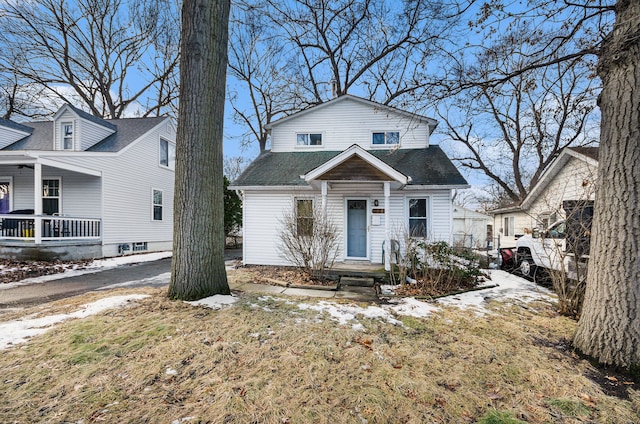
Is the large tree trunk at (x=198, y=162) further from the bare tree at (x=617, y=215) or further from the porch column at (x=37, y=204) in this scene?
the porch column at (x=37, y=204)

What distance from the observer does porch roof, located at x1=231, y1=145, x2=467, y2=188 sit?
9.67 metres

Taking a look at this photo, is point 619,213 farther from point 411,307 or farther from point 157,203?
point 157,203

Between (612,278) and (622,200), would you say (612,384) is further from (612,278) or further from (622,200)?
(622,200)

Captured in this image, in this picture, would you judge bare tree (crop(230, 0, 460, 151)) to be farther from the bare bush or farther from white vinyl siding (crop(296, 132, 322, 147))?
the bare bush

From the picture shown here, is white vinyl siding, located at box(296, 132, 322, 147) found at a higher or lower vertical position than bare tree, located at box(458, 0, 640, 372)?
higher

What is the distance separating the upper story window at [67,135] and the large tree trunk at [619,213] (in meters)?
17.6

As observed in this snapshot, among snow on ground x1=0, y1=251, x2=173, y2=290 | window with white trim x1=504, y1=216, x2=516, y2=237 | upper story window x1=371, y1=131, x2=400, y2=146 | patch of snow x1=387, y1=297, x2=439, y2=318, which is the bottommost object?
snow on ground x1=0, y1=251, x2=173, y2=290

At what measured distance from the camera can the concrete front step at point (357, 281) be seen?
295 inches

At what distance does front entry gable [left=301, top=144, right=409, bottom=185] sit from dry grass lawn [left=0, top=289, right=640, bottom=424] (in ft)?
16.3

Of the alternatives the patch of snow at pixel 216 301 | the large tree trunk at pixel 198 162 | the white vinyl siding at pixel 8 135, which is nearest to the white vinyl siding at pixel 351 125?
the large tree trunk at pixel 198 162

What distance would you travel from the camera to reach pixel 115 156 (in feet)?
41.0

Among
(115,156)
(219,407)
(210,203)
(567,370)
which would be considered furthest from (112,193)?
(567,370)

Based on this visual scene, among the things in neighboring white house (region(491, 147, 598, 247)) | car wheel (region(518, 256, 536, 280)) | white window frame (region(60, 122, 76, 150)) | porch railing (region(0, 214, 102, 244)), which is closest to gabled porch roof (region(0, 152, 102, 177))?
porch railing (region(0, 214, 102, 244))

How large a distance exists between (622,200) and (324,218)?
564cm
